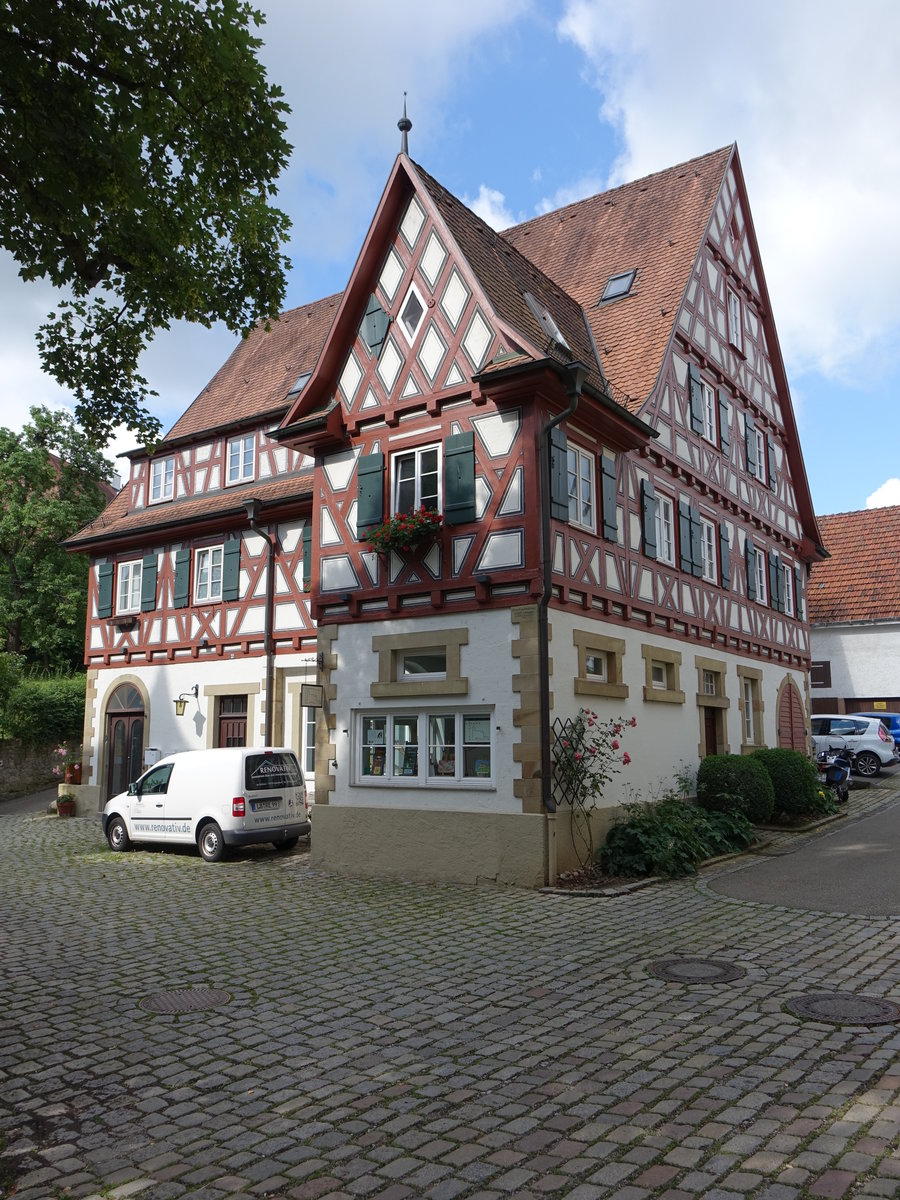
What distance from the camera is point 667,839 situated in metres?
13.8

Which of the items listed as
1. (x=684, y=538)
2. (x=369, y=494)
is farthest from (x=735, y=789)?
(x=369, y=494)

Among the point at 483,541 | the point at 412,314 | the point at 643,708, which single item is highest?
the point at 412,314

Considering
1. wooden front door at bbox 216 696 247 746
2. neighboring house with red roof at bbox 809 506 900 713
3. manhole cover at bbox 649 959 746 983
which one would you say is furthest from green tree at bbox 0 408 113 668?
manhole cover at bbox 649 959 746 983

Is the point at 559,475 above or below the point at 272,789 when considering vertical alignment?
above

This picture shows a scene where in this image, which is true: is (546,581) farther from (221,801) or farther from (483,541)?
(221,801)

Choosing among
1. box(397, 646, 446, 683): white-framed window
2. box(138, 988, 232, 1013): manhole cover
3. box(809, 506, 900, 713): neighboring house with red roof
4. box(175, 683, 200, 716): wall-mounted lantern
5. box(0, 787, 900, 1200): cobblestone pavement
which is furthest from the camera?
box(809, 506, 900, 713): neighboring house with red roof

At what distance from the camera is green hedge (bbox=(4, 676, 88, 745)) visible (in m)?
28.2

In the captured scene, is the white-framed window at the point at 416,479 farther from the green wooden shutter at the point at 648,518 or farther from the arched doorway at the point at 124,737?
the arched doorway at the point at 124,737

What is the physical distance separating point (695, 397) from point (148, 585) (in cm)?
1260

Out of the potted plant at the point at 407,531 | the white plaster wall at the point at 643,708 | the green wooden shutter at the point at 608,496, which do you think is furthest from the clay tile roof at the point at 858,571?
the potted plant at the point at 407,531

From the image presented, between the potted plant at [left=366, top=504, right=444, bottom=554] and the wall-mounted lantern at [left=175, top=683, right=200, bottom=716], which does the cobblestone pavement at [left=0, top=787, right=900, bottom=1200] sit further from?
the wall-mounted lantern at [left=175, top=683, right=200, bottom=716]

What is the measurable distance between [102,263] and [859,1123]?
27.1ft

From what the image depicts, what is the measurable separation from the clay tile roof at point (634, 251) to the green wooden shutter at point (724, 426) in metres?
2.90

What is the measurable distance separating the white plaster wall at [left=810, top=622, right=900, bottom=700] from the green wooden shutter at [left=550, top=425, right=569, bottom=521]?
22.5m
